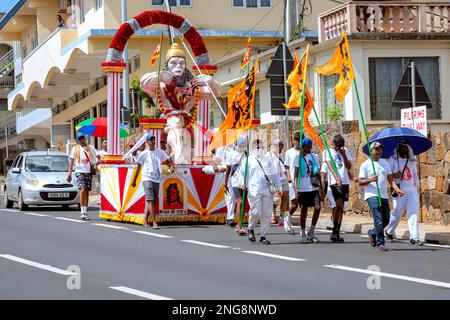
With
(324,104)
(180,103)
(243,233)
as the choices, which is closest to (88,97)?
(324,104)

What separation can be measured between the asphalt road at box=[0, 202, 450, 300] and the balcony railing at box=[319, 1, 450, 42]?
887 centimetres

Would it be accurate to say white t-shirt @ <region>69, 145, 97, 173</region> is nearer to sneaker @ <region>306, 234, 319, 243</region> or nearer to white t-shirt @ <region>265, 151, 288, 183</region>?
white t-shirt @ <region>265, 151, 288, 183</region>

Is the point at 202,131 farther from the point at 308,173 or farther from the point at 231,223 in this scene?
the point at 308,173

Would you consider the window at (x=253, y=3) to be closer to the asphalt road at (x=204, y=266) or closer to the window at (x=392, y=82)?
the window at (x=392, y=82)

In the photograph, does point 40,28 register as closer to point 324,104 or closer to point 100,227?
point 324,104

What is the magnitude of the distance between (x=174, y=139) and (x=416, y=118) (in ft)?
18.8

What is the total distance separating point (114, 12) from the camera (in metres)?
40.0

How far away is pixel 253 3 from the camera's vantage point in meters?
42.9

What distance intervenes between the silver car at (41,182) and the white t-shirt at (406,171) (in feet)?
39.0

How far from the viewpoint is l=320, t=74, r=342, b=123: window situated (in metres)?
28.4

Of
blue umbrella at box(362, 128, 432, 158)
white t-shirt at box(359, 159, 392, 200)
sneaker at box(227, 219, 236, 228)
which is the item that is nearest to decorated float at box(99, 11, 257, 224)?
sneaker at box(227, 219, 236, 228)

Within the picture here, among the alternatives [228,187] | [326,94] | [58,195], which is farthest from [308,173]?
[326,94]

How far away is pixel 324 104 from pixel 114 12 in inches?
534

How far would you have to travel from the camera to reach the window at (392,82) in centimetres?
2780
